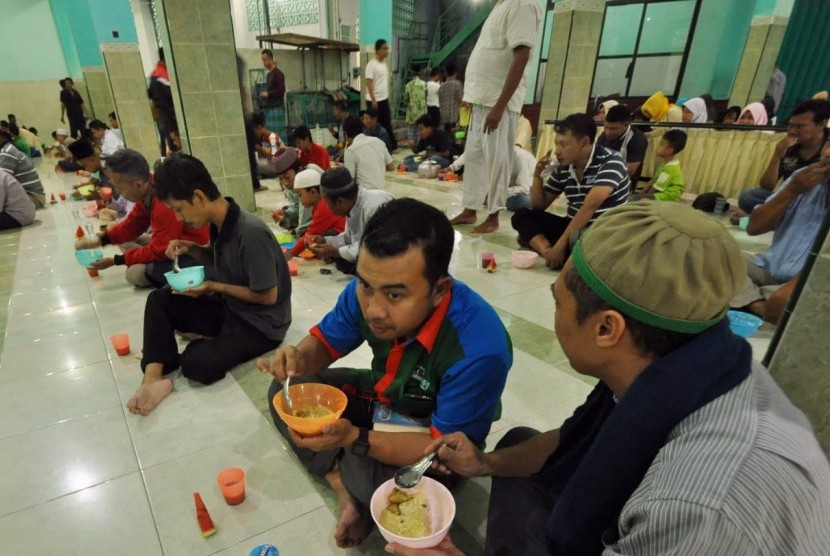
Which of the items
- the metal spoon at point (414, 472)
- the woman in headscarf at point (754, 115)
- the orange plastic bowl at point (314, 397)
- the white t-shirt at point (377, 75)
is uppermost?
the white t-shirt at point (377, 75)

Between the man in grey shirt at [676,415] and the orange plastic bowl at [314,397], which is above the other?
the man in grey shirt at [676,415]

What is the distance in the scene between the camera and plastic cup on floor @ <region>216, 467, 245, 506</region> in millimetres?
1554

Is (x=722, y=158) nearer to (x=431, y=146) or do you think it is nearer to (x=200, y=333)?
(x=431, y=146)

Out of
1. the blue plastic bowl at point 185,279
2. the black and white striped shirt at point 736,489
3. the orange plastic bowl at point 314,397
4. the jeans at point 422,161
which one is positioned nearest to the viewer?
the black and white striped shirt at point 736,489

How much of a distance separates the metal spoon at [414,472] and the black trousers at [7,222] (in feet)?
18.5

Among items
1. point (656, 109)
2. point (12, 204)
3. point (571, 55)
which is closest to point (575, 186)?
point (571, 55)

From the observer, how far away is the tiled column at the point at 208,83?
4301mm

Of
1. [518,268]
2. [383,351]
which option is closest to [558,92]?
[518,268]

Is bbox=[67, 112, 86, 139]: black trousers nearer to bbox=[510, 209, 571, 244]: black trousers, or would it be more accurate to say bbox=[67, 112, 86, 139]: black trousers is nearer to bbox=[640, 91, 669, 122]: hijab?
bbox=[510, 209, 571, 244]: black trousers

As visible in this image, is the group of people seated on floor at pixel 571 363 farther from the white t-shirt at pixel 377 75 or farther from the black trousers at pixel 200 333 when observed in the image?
the white t-shirt at pixel 377 75

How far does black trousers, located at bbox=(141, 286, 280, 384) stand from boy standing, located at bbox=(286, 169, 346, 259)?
1419 mm

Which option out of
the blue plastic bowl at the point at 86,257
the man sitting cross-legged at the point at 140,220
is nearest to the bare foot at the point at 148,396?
the man sitting cross-legged at the point at 140,220

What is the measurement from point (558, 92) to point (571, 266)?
6648 mm

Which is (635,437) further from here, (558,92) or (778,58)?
(778,58)
